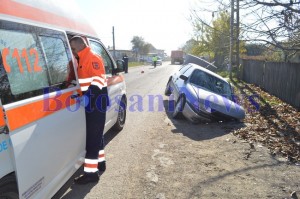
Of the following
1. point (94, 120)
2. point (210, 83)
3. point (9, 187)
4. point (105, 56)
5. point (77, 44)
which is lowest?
point (9, 187)

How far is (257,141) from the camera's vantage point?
6.26m

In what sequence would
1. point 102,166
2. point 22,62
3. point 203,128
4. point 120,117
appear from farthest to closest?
1. point 203,128
2. point 120,117
3. point 102,166
4. point 22,62

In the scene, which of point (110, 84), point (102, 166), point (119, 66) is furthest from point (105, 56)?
point (102, 166)

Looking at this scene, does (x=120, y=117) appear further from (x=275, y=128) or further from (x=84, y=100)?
(x=275, y=128)

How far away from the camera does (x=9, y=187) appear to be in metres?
2.45

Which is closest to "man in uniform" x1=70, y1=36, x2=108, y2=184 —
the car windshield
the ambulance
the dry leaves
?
the ambulance

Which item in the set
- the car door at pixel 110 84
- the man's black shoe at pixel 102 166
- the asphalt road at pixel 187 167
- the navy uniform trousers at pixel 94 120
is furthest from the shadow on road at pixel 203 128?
the navy uniform trousers at pixel 94 120

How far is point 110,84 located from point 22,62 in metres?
2.85

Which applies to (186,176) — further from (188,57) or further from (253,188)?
(188,57)

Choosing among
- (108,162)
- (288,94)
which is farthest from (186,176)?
(288,94)

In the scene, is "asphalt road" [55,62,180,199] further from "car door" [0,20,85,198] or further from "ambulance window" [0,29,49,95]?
"ambulance window" [0,29,49,95]

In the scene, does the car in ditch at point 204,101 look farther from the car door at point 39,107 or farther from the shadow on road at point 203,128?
the car door at point 39,107

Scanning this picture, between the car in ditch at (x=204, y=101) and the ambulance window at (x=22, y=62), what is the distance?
4.79m

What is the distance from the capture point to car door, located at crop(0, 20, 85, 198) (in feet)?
8.30
